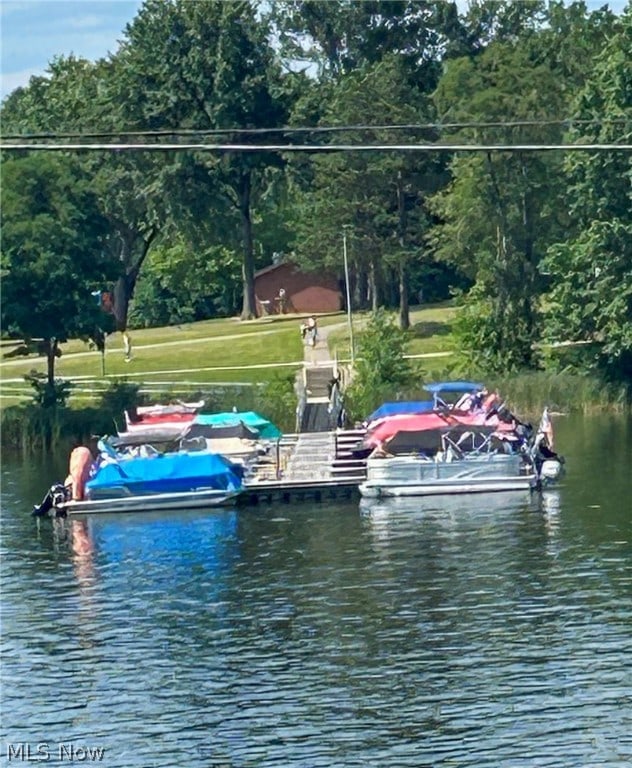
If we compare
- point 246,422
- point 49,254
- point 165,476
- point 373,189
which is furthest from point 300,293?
point 165,476

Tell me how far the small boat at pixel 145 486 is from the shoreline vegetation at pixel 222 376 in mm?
18587

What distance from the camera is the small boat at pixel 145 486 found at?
66.6 metres

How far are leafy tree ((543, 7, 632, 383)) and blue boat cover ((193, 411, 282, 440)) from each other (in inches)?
877

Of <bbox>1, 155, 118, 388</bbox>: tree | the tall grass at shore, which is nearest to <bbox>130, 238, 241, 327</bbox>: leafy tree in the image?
<bbox>1, 155, 118, 388</bbox>: tree

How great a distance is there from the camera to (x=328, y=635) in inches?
1734

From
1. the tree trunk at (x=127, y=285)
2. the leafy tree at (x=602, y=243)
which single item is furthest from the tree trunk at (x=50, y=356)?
the tree trunk at (x=127, y=285)

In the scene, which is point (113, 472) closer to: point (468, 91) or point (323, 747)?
point (323, 747)

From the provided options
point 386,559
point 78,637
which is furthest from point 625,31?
point 78,637

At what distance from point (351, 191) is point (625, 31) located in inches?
1016

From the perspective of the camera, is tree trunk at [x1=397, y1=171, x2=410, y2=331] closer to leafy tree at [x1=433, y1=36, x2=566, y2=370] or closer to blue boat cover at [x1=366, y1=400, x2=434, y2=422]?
leafy tree at [x1=433, y1=36, x2=566, y2=370]

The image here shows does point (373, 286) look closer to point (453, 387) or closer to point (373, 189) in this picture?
point (373, 189)

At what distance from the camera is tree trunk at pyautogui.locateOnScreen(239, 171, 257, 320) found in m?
124

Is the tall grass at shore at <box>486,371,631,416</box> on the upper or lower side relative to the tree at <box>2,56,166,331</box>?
lower

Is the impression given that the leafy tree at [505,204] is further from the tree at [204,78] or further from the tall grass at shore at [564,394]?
the tree at [204,78]
